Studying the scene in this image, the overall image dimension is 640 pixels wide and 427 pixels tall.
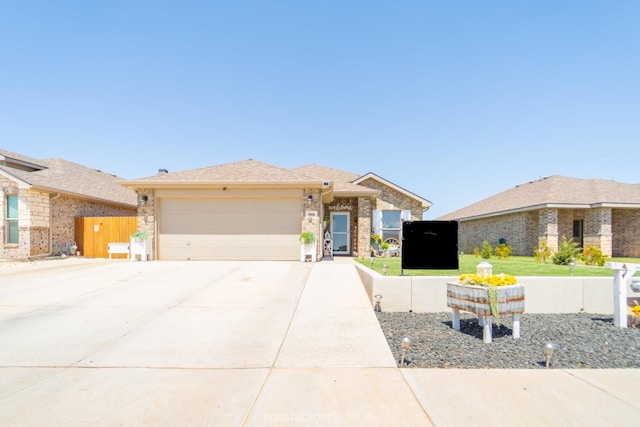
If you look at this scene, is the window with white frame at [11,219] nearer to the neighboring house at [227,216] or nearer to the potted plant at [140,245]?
the neighboring house at [227,216]

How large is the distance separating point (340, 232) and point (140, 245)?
30.9 ft

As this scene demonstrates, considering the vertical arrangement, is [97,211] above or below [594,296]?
above

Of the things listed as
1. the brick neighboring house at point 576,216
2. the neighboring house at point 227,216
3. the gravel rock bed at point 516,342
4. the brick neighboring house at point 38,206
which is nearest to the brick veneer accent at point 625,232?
the brick neighboring house at point 576,216

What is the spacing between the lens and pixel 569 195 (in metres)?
18.2

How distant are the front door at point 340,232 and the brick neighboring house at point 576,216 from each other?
10.3 m

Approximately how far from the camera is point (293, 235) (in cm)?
1306

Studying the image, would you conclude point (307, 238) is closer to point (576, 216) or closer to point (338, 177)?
point (338, 177)

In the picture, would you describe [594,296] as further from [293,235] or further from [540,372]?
[293,235]

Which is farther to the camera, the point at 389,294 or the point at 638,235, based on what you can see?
the point at 638,235

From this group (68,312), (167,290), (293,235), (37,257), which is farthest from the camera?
(37,257)

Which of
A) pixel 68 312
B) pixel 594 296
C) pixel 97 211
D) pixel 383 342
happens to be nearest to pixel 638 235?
pixel 594 296

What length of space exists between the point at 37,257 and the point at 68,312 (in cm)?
1100

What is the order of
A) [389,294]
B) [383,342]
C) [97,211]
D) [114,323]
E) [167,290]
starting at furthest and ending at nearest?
[97,211]
[167,290]
[389,294]
[114,323]
[383,342]

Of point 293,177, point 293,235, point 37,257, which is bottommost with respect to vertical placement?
point 37,257
